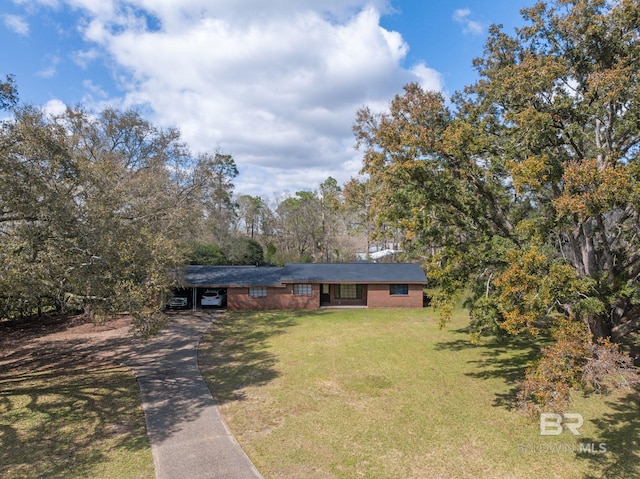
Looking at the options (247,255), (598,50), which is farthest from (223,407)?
(247,255)

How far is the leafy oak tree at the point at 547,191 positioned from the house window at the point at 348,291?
635 inches

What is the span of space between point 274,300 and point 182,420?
17432 mm

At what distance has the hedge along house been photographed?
1075 inches

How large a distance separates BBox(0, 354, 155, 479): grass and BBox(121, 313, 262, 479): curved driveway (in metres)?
0.37

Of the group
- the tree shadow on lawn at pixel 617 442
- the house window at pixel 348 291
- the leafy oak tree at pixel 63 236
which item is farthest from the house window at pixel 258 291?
the tree shadow on lawn at pixel 617 442

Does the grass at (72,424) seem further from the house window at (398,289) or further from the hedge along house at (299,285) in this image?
the house window at (398,289)

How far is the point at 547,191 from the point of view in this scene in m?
12.9

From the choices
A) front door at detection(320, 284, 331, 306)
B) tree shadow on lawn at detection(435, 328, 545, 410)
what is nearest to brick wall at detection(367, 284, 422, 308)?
Answer: front door at detection(320, 284, 331, 306)

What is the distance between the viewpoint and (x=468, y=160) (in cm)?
1189

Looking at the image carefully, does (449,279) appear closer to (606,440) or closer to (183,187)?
(606,440)

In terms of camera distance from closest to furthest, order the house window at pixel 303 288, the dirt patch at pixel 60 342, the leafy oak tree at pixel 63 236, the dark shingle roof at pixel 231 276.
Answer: the leafy oak tree at pixel 63 236, the dirt patch at pixel 60 342, the dark shingle roof at pixel 231 276, the house window at pixel 303 288

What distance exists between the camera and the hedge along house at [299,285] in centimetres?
2731

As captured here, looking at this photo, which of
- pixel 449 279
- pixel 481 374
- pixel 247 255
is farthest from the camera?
pixel 247 255

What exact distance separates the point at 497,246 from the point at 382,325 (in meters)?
11.6
